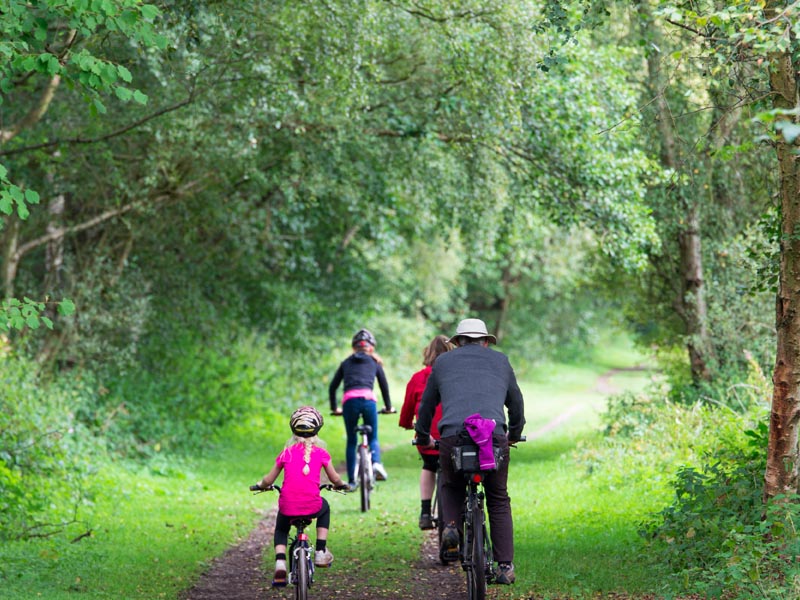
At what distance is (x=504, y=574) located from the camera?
23.4ft

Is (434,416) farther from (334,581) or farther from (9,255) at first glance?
(9,255)

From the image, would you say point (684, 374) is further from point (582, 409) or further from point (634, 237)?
point (582, 409)

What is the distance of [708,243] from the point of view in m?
17.4

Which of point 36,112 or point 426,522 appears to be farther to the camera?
point 36,112

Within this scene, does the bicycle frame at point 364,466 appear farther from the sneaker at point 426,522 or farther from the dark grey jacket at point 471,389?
the dark grey jacket at point 471,389

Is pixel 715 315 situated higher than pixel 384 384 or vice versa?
pixel 715 315

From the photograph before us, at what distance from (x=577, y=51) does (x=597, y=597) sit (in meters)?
9.39

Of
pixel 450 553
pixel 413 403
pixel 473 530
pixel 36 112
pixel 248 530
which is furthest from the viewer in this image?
pixel 36 112

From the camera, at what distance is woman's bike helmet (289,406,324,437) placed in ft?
24.2

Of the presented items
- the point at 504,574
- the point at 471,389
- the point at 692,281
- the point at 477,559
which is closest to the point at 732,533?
the point at 504,574

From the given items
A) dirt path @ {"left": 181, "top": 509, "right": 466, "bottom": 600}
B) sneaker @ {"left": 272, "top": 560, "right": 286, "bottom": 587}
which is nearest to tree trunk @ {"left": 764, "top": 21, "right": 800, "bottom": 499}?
dirt path @ {"left": 181, "top": 509, "right": 466, "bottom": 600}

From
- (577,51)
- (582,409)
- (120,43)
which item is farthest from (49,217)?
(582,409)

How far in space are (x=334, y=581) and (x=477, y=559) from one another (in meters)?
2.11

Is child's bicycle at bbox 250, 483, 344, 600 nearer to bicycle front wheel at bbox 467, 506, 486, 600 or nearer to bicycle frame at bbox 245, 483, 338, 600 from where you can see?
bicycle frame at bbox 245, 483, 338, 600
